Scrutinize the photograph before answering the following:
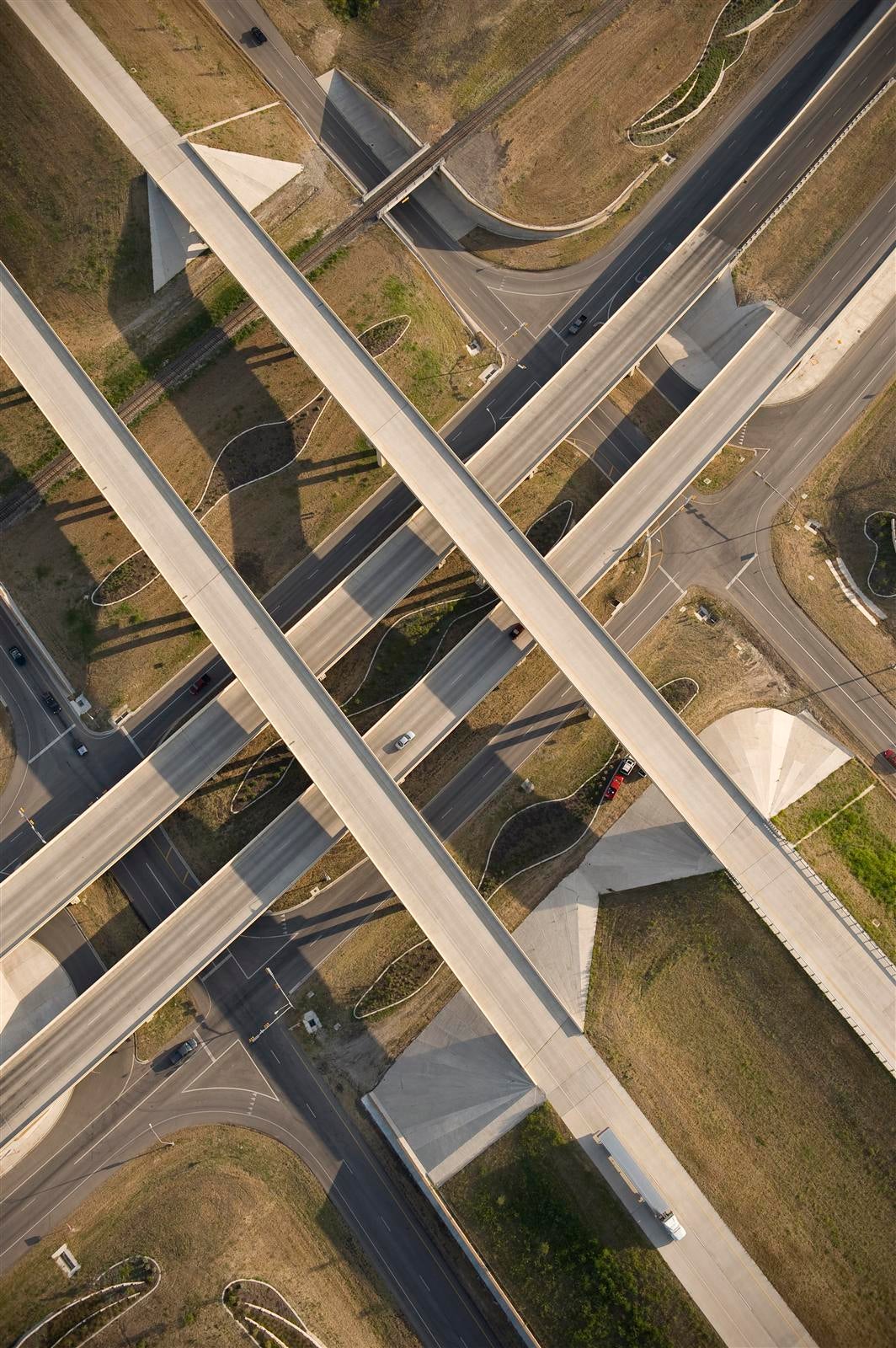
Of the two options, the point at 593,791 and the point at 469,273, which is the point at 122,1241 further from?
the point at 469,273

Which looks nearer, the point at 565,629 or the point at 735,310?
the point at 565,629

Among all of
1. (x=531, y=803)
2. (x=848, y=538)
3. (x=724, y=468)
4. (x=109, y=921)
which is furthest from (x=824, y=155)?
(x=109, y=921)

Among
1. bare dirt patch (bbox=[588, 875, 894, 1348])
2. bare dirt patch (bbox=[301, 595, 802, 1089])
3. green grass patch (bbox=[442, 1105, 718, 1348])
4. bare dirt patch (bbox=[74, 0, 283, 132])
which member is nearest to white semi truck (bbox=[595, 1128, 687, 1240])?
green grass patch (bbox=[442, 1105, 718, 1348])

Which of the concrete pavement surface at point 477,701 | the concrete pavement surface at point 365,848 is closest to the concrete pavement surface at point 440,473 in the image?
the concrete pavement surface at point 477,701

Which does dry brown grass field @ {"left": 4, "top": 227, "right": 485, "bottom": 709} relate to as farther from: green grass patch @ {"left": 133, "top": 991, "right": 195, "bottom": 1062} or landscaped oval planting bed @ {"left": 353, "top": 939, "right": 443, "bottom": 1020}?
landscaped oval planting bed @ {"left": 353, "top": 939, "right": 443, "bottom": 1020}

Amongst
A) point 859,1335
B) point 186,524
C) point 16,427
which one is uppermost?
point 16,427

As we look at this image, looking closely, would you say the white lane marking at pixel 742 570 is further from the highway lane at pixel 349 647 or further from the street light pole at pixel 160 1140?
the street light pole at pixel 160 1140

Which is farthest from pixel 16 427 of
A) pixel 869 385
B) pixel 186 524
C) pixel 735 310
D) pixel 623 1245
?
pixel 623 1245
